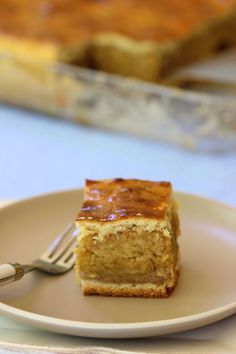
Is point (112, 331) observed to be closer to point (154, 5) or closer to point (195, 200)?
point (195, 200)

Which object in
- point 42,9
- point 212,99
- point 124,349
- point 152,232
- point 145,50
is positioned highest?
point 42,9

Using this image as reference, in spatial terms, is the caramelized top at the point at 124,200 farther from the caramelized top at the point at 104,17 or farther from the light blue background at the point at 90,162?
the caramelized top at the point at 104,17

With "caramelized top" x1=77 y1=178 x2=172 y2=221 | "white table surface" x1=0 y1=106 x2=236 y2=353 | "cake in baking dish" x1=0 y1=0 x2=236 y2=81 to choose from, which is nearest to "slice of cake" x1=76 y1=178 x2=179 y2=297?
"caramelized top" x1=77 y1=178 x2=172 y2=221

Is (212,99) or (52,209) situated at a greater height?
(212,99)

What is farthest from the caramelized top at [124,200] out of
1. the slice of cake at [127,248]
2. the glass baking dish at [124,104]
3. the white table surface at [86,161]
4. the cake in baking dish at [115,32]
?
the cake in baking dish at [115,32]

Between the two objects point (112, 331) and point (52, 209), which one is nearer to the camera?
point (112, 331)

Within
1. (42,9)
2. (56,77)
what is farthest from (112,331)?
(42,9)

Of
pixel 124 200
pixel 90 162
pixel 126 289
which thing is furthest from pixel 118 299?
pixel 90 162
